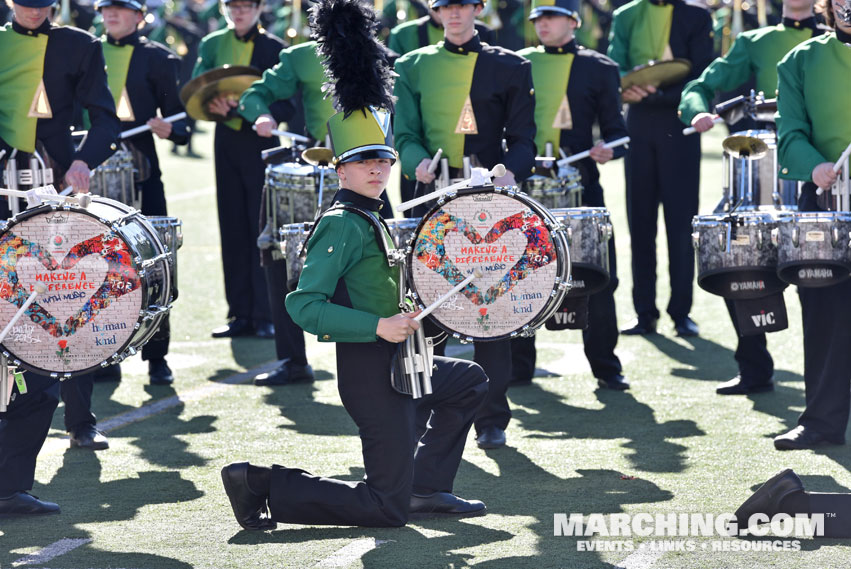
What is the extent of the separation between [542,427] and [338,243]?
211 centimetres

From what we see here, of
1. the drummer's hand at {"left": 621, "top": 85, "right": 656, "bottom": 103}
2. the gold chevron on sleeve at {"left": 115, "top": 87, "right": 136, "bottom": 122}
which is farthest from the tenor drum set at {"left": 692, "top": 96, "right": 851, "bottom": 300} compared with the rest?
the gold chevron on sleeve at {"left": 115, "top": 87, "right": 136, "bottom": 122}

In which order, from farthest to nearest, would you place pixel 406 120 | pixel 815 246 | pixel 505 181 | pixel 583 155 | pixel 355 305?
pixel 583 155 < pixel 406 120 < pixel 505 181 < pixel 815 246 < pixel 355 305

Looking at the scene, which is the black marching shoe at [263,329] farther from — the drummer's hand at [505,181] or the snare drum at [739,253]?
the snare drum at [739,253]

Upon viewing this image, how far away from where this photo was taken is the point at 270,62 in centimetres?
878

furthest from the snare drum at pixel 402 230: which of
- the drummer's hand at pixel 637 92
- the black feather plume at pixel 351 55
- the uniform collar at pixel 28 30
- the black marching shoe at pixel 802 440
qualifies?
the drummer's hand at pixel 637 92

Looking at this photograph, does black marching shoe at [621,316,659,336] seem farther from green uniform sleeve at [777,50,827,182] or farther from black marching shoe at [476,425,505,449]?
green uniform sleeve at [777,50,827,182]

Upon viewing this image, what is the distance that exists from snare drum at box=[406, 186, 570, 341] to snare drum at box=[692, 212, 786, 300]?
922 millimetres

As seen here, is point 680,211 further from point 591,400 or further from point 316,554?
point 316,554

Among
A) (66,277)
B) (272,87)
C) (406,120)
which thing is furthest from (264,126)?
(66,277)

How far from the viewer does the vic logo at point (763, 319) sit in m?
6.17

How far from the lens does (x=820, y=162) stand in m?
5.95

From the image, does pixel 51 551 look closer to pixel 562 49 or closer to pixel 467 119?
pixel 467 119

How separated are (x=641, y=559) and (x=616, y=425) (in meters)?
2.11

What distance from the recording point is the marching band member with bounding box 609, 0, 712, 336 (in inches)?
346
